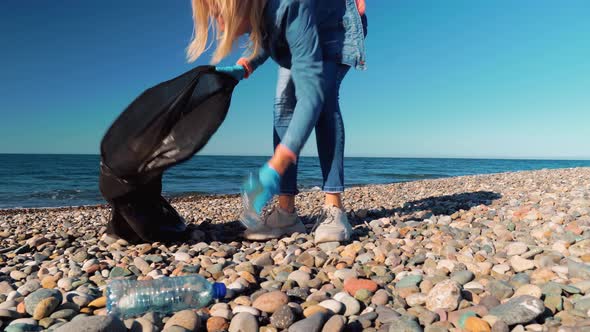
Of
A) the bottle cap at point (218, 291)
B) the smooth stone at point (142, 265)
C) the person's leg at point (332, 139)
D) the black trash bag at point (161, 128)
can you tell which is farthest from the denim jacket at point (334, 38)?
the bottle cap at point (218, 291)

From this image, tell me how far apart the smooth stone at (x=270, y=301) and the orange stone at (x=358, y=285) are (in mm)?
285

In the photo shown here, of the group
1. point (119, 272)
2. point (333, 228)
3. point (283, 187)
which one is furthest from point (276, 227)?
point (119, 272)

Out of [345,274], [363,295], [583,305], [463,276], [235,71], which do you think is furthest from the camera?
[235,71]

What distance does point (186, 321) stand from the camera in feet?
4.23

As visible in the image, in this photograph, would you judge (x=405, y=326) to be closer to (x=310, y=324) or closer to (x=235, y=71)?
(x=310, y=324)

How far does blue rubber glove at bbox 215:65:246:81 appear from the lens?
2.21 metres

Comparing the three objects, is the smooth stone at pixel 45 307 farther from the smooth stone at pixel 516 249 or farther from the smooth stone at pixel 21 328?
the smooth stone at pixel 516 249

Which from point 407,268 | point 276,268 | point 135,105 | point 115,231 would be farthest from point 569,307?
point 115,231

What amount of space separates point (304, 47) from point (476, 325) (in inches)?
60.1

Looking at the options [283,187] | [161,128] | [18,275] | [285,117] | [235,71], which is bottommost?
[18,275]

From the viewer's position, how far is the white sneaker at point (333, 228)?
91.7 inches

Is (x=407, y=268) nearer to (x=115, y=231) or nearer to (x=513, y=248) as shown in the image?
(x=513, y=248)

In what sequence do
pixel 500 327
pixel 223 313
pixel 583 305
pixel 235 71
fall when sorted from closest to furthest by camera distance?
1. pixel 500 327
2. pixel 583 305
3. pixel 223 313
4. pixel 235 71

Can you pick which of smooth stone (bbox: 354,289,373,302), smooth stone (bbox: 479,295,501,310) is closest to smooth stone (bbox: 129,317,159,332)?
smooth stone (bbox: 354,289,373,302)
